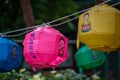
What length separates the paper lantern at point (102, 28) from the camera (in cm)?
452

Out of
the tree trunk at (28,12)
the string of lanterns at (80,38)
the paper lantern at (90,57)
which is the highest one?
the tree trunk at (28,12)

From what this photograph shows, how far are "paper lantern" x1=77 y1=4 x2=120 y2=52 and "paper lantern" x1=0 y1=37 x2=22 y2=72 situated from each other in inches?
34.4

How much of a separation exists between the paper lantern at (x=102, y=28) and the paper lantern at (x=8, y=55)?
874mm

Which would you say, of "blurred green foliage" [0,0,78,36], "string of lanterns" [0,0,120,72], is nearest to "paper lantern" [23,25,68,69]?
"string of lanterns" [0,0,120,72]

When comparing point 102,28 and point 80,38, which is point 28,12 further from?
point 102,28

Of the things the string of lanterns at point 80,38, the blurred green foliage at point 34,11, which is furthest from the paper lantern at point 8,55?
the blurred green foliage at point 34,11

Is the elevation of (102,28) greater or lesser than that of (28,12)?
lesser

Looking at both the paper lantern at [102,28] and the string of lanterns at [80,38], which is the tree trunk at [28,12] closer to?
the string of lanterns at [80,38]

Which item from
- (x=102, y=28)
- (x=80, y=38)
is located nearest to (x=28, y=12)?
(x=80, y=38)

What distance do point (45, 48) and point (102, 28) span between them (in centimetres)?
63

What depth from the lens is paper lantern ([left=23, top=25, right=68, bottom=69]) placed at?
4609 millimetres

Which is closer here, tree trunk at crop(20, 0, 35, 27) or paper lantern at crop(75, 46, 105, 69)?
paper lantern at crop(75, 46, 105, 69)

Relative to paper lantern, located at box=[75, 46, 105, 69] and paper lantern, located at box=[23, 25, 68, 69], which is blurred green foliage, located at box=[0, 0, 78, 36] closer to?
paper lantern, located at box=[75, 46, 105, 69]

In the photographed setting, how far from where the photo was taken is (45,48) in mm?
4613
